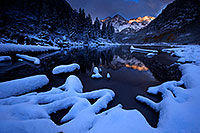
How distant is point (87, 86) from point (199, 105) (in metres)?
4.92

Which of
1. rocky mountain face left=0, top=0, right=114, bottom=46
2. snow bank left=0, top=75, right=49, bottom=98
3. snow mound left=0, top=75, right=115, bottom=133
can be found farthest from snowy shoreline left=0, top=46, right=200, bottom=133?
rocky mountain face left=0, top=0, right=114, bottom=46

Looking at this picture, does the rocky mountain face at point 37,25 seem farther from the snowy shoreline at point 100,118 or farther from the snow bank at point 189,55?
the snow bank at point 189,55

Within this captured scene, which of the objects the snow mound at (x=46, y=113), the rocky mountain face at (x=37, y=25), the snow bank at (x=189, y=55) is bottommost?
the snow mound at (x=46, y=113)

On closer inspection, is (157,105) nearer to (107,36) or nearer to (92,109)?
(92,109)

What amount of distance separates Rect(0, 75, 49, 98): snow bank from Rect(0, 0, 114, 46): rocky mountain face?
2203 cm

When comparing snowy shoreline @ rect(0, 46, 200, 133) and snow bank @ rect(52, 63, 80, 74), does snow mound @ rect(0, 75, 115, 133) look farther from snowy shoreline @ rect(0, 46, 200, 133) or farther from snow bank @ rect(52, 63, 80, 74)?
snow bank @ rect(52, 63, 80, 74)

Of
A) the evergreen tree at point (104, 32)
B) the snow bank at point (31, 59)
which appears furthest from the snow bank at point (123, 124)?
the evergreen tree at point (104, 32)

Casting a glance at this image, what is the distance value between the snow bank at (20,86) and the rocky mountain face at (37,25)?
72.3 ft

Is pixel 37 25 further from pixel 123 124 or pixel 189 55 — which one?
pixel 189 55

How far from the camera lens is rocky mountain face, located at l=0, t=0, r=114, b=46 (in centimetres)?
2189

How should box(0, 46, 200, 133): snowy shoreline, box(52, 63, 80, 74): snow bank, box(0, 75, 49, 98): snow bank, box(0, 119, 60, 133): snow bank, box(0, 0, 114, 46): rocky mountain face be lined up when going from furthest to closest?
box(0, 0, 114, 46): rocky mountain face
box(52, 63, 80, 74): snow bank
box(0, 75, 49, 98): snow bank
box(0, 46, 200, 133): snowy shoreline
box(0, 119, 60, 133): snow bank

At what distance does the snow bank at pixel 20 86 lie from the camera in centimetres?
339

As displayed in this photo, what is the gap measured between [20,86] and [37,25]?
4030cm

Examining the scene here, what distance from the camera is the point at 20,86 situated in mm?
3857
